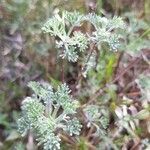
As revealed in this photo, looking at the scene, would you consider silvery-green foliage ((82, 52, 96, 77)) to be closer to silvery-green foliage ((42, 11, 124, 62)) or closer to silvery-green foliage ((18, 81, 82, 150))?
silvery-green foliage ((42, 11, 124, 62))

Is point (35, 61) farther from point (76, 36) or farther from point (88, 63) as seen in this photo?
point (76, 36)

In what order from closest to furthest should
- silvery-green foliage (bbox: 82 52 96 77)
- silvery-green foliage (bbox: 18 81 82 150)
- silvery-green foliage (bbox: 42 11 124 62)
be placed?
silvery-green foliage (bbox: 18 81 82 150) → silvery-green foliage (bbox: 42 11 124 62) → silvery-green foliage (bbox: 82 52 96 77)

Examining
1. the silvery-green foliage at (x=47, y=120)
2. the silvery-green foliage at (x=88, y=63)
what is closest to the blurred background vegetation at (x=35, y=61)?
the silvery-green foliage at (x=88, y=63)

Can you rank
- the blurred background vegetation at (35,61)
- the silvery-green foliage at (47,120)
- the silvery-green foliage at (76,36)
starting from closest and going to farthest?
1. the silvery-green foliage at (47,120)
2. the silvery-green foliage at (76,36)
3. the blurred background vegetation at (35,61)

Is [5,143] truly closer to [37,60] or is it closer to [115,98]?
[37,60]

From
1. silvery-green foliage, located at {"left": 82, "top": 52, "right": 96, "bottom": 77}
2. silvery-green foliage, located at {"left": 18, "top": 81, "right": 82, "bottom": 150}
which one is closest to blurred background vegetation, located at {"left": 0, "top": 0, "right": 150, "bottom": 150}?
silvery-green foliage, located at {"left": 82, "top": 52, "right": 96, "bottom": 77}

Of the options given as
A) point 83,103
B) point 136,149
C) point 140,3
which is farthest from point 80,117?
point 140,3

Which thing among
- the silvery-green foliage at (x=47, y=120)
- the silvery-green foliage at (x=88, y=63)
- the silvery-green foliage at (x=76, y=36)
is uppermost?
the silvery-green foliage at (x=76, y=36)

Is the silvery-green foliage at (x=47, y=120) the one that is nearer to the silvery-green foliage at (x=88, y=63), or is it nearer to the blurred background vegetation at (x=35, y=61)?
the silvery-green foliage at (x=88, y=63)

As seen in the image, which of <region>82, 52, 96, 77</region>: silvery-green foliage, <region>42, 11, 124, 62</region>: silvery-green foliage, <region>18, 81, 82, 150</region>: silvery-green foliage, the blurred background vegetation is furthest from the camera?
the blurred background vegetation
